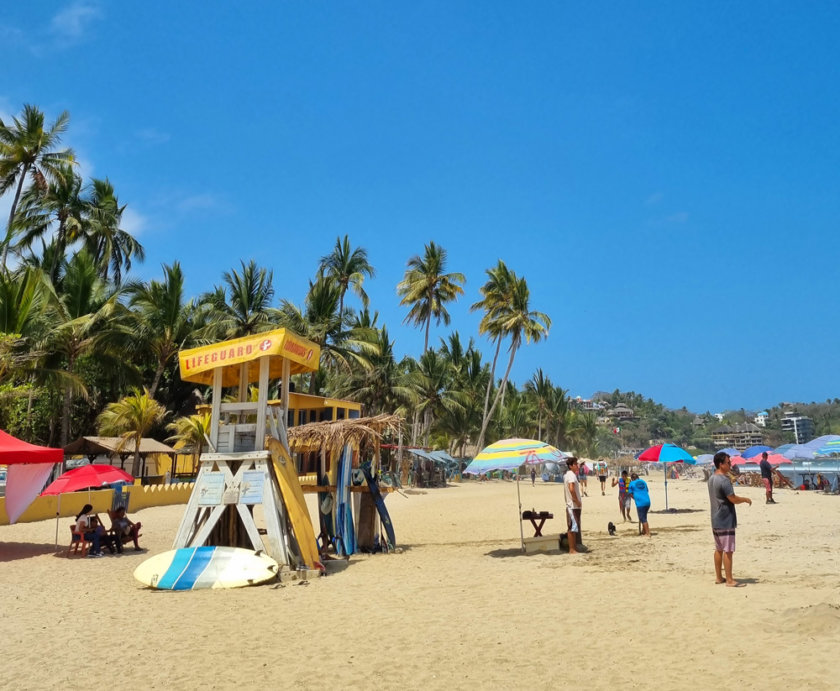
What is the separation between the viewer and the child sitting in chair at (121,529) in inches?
511

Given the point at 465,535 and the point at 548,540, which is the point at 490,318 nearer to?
the point at 465,535

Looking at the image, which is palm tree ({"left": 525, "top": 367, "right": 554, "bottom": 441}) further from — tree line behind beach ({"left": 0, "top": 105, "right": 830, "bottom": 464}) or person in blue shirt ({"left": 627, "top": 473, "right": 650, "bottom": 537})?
person in blue shirt ({"left": 627, "top": 473, "right": 650, "bottom": 537})

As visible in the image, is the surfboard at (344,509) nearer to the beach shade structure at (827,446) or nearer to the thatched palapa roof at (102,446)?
the thatched palapa roof at (102,446)

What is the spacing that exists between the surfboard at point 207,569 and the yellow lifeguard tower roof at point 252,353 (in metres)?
2.95

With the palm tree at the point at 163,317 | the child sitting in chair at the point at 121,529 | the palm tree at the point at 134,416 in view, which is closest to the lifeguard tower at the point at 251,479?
the child sitting in chair at the point at 121,529

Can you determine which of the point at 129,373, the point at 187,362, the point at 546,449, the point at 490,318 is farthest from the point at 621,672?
the point at 490,318

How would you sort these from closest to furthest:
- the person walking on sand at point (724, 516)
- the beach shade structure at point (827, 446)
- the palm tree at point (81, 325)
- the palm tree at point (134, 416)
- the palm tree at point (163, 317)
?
1. the person walking on sand at point (724, 516)
2. the palm tree at point (134, 416)
3. the beach shade structure at point (827, 446)
4. the palm tree at point (81, 325)
5. the palm tree at point (163, 317)

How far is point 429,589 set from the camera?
8875mm

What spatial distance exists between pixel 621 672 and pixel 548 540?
22.8ft

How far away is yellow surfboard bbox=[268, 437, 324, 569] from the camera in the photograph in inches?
400

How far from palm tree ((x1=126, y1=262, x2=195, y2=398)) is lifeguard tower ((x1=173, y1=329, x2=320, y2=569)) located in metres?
21.7

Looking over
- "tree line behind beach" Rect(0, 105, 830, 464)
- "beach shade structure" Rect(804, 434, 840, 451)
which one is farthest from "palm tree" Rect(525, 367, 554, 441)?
"beach shade structure" Rect(804, 434, 840, 451)

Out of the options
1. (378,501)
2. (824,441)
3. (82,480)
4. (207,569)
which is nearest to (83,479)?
(82,480)

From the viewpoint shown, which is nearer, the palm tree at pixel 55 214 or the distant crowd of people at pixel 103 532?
the distant crowd of people at pixel 103 532
